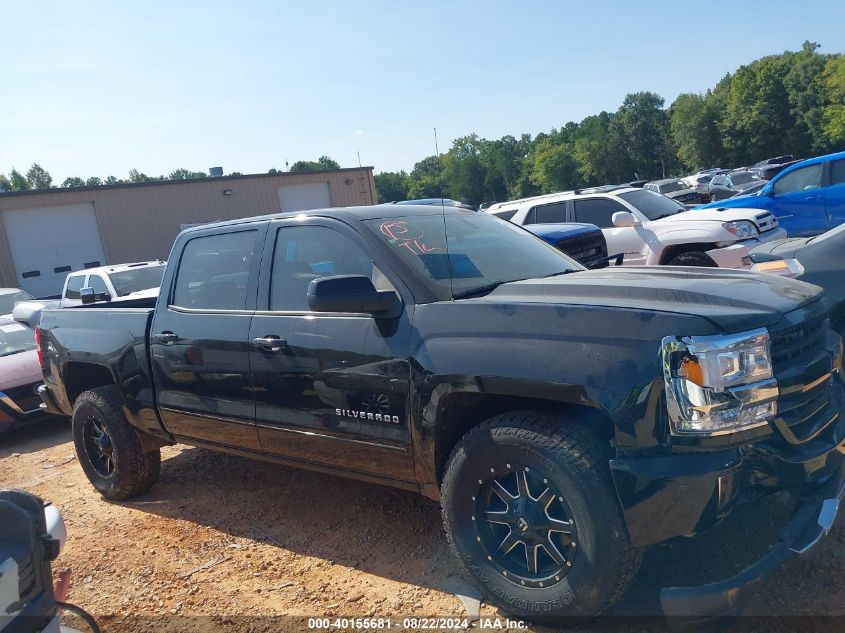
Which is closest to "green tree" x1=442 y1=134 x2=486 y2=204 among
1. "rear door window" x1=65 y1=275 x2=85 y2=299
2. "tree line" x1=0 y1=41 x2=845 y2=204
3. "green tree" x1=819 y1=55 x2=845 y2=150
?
"tree line" x1=0 y1=41 x2=845 y2=204

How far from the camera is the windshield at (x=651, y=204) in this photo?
10.3 meters

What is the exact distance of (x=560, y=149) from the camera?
101062 mm

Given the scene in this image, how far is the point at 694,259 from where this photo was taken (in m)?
8.83

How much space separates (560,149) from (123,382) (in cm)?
10165

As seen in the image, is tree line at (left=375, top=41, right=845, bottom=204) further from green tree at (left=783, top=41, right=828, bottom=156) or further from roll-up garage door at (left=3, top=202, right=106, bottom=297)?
roll-up garage door at (left=3, top=202, right=106, bottom=297)

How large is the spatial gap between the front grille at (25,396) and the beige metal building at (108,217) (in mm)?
12972

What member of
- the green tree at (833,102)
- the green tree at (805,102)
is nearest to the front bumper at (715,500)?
the green tree at (833,102)

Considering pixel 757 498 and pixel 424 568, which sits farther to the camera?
pixel 424 568

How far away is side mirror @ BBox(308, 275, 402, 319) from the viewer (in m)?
3.28

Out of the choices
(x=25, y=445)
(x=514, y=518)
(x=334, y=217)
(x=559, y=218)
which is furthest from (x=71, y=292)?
(x=514, y=518)

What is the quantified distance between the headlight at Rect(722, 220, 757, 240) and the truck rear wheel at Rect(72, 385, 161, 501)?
7045 mm

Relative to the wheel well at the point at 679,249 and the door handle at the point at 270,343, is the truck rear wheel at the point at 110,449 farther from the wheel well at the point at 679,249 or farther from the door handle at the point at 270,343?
the wheel well at the point at 679,249

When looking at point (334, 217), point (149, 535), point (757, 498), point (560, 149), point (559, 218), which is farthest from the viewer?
point (560, 149)

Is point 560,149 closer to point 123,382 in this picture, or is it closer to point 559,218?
point 559,218
